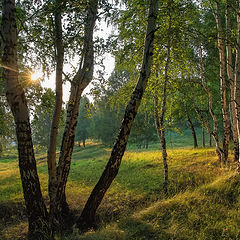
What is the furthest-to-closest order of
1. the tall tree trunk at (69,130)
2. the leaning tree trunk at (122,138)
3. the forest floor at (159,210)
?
the tall tree trunk at (69,130)
the leaning tree trunk at (122,138)
the forest floor at (159,210)

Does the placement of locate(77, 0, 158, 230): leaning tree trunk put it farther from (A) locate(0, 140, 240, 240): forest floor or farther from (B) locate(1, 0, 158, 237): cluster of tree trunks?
(A) locate(0, 140, 240, 240): forest floor

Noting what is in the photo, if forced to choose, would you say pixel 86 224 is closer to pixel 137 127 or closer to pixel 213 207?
pixel 213 207

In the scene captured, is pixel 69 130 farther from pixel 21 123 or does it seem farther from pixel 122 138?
pixel 122 138

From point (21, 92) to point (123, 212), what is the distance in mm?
4736

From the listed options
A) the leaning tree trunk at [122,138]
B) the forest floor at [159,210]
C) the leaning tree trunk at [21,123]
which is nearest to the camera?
the forest floor at [159,210]

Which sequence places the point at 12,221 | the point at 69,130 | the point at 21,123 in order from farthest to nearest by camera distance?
the point at 12,221 < the point at 69,130 < the point at 21,123

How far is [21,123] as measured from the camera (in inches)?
188

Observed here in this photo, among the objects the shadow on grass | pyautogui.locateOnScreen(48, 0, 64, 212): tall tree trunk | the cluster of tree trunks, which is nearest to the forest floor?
the shadow on grass

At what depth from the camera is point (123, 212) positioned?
620 cm

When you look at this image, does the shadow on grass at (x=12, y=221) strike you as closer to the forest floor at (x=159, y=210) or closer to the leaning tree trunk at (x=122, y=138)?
the forest floor at (x=159, y=210)

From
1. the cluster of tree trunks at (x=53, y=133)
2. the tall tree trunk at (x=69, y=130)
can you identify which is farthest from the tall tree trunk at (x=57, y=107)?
the tall tree trunk at (x=69, y=130)

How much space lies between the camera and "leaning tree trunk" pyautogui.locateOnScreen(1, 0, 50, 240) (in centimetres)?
464

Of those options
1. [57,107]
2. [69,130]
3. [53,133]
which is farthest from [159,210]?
[57,107]

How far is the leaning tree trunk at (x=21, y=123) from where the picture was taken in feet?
15.2
